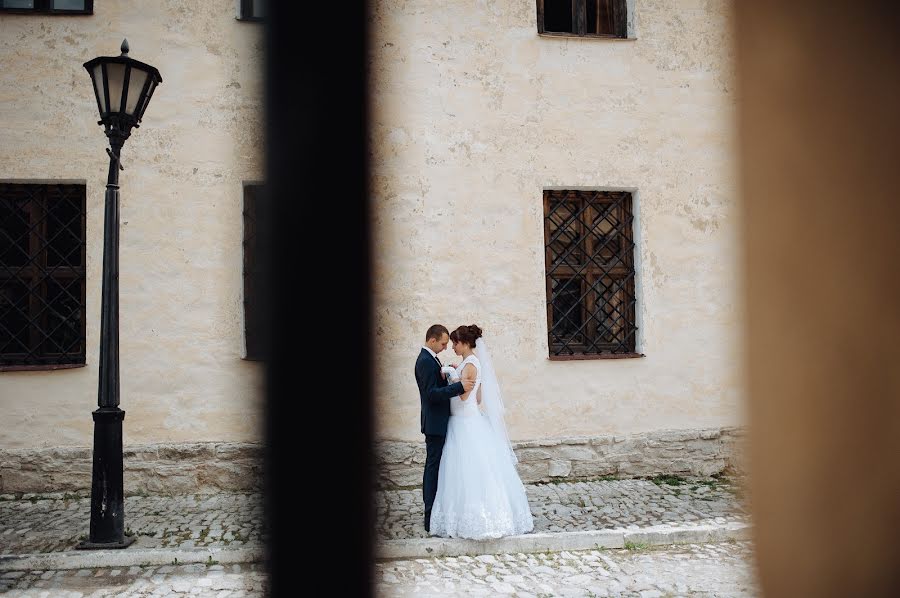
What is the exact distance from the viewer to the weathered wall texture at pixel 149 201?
7.11 meters

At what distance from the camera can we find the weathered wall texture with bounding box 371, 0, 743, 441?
760cm

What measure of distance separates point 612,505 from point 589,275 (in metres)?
2.55

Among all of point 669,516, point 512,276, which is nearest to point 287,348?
point 669,516

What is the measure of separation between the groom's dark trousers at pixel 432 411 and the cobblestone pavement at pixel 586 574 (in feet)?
2.43

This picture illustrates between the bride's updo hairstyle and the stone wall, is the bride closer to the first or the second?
the bride's updo hairstyle

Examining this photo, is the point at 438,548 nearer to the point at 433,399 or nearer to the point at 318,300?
the point at 433,399

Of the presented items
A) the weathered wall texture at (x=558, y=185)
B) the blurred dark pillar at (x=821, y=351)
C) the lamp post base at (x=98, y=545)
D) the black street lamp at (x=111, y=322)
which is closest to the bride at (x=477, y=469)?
the weathered wall texture at (x=558, y=185)

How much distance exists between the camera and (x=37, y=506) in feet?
21.7

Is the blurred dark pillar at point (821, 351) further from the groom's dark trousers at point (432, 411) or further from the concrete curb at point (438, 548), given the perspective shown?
the groom's dark trousers at point (432, 411)

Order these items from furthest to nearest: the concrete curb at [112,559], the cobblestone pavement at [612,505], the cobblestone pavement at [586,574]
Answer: the cobblestone pavement at [612,505], the concrete curb at [112,559], the cobblestone pavement at [586,574]

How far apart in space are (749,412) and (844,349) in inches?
3.1

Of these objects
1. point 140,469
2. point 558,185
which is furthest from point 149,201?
point 558,185

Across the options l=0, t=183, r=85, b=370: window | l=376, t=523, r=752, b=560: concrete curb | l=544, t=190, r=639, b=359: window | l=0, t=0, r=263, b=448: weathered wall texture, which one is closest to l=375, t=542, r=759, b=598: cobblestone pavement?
l=376, t=523, r=752, b=560: concrete curb

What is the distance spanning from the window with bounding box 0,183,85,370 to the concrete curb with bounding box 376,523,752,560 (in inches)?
163
